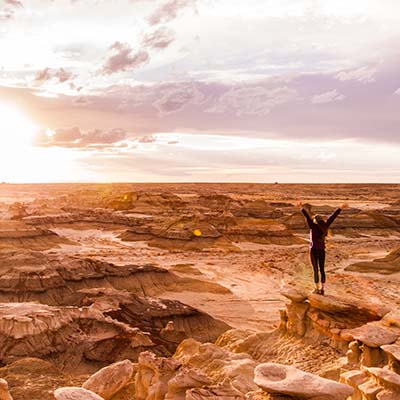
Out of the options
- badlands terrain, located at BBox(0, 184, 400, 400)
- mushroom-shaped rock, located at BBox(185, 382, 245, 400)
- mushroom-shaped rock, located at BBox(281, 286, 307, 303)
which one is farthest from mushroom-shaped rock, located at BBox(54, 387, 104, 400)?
mushroom-shaped rock, located at BBox(281, 286, 307, 303)

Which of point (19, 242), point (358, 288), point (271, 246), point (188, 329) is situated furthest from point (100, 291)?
point (271, 246)

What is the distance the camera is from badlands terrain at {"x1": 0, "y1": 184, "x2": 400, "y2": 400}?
40.9ft

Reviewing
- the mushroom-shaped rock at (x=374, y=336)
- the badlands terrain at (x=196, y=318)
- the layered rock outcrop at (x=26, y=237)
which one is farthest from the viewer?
the layered rock outcrop at (x=26, y=237)

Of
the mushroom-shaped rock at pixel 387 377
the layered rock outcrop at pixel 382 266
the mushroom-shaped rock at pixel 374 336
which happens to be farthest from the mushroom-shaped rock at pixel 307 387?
the layered rock outcrop at pixel 382 266

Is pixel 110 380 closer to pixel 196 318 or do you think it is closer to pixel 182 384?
pixel 182 384

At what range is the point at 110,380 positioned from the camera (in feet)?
45.0

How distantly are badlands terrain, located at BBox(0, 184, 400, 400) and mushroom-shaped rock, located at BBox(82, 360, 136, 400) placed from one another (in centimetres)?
4

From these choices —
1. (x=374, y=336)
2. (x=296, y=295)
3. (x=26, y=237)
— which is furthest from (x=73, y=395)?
(x=26, y=237)

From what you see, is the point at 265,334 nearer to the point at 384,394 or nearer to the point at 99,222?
the point at 384,394

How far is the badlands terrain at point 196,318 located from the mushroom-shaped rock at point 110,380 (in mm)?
36

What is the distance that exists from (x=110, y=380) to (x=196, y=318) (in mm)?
15984

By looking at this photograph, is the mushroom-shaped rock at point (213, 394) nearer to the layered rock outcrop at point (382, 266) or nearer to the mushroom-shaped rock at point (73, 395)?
the mushroom-shaped rock at point (73, 395)

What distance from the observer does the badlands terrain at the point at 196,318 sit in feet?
40.9

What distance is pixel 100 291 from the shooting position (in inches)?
1244
